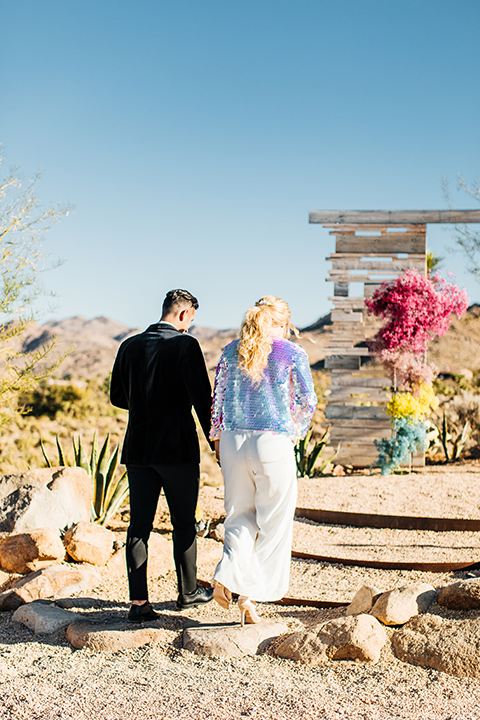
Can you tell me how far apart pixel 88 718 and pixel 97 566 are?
2.16 meters

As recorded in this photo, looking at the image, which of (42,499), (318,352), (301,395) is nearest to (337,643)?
(301,395)

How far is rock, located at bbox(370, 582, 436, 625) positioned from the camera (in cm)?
327

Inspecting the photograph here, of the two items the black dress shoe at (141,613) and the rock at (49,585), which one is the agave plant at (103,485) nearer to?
the rock at (49,585)

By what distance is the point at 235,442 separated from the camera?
10.9ft

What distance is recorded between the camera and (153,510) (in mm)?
3588

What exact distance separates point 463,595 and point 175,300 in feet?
6.84

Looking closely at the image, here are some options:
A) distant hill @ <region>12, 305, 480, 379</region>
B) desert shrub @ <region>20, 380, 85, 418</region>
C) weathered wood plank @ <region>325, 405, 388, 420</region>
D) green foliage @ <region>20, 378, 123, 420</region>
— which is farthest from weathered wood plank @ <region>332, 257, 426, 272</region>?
distant hill @ <region>12, 305, 480, 379</region>

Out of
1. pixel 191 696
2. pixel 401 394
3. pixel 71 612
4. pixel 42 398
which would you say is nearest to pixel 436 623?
pixel 191 696

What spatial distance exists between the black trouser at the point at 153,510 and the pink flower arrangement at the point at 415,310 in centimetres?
539

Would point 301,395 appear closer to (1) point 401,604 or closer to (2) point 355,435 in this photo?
(1) point 401,604

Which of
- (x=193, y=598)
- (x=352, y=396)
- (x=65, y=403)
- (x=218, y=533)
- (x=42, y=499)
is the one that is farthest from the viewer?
(x=65, y=403)

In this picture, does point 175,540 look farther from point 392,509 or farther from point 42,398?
point 42,398

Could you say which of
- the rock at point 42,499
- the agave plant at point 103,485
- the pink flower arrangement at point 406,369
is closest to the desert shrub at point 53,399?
the pink flower arrangement at point 406,369

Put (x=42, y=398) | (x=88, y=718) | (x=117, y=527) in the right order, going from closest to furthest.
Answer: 1. (x=88, y=718)
2. (x=117, y=527)
3. (x=42, y=398)
